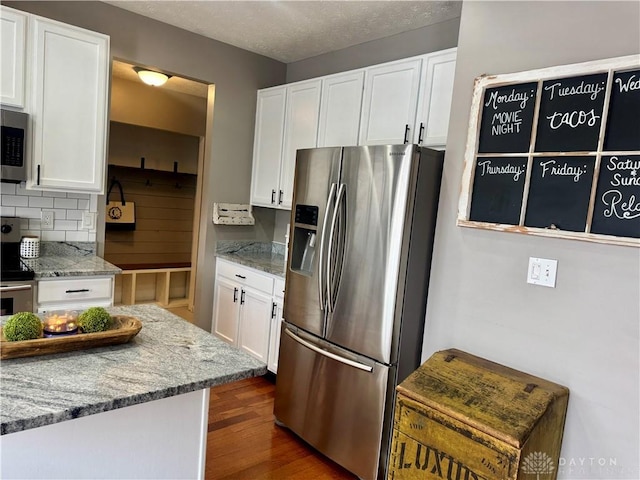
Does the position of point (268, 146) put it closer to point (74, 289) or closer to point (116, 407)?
point (74, 289)

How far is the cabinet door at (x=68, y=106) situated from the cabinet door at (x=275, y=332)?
1.44 metres

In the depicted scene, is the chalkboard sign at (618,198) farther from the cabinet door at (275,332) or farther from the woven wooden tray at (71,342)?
the cabinet door at (275,332)

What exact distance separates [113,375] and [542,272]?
64.8 inches

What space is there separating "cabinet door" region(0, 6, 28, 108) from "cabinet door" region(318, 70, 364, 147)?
1877 mm

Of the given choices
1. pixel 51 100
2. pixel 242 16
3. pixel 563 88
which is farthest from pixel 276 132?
pixel 563 88

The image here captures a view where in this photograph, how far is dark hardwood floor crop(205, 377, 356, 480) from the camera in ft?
7.36

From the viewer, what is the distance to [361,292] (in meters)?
2.20

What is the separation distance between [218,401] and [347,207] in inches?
65.0

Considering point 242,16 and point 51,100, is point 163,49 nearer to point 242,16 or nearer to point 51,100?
point 242,16

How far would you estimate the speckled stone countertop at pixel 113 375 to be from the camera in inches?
41.7

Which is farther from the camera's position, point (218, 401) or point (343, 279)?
point (218, 401)

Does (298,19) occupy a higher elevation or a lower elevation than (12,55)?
higher

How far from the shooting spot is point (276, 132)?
144 inches

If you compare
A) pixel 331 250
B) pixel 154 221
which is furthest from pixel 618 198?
pixel 154 221
